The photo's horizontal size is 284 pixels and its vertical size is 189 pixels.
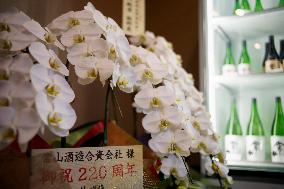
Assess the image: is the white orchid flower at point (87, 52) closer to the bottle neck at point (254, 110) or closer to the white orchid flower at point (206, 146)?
the white orchid flower at point (206, 146)

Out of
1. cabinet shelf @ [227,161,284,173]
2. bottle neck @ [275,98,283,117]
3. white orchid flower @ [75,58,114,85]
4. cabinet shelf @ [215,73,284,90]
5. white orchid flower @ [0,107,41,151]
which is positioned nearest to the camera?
white orchid flower @ [0,107,41,151]

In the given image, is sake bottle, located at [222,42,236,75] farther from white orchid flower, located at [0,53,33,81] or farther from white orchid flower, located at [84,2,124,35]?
white orchid flower, located at [0,53,33,81]

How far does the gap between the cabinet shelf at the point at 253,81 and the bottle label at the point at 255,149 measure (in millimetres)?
313

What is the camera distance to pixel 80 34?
489 mm

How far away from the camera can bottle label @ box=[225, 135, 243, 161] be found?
55.4 inches

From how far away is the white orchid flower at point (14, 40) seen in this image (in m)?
0.42

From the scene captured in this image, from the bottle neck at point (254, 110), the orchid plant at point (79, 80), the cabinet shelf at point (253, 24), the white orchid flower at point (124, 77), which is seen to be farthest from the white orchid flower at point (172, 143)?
the bottle neck at point (254, 110)

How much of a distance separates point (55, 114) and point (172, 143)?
24 centimetres

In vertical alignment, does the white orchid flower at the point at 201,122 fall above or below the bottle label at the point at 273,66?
below

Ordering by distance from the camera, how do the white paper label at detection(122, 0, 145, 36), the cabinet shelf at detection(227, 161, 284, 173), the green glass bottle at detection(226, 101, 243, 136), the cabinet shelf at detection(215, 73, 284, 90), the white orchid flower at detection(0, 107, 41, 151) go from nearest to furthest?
the white orchid flower at detection(0, 107, 41, 151), the cabinet shelf at detection(227, 161, 284, 173), the cabinet shelf at detection(215, 73, 284, 90), the white paper label at detection(122, 0, 145, 36), the green glass bottle at detection(226, 101, 243, 136)

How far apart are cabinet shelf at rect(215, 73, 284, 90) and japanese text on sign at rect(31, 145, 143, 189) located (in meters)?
1.01

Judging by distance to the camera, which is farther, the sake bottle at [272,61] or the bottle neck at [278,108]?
the bottle neck at [278,108]

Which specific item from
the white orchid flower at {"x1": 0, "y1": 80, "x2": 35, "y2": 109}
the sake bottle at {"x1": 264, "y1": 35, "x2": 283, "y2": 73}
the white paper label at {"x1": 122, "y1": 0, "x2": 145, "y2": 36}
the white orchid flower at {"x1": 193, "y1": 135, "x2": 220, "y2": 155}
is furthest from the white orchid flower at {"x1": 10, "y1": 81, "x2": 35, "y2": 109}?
the sake bottle at {"x1": 264, "y1": 35, "x2": 283, "y2": 73}

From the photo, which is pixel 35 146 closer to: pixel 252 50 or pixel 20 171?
pixel 20 171
